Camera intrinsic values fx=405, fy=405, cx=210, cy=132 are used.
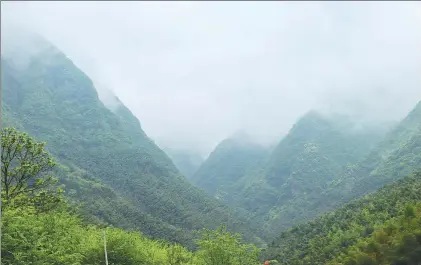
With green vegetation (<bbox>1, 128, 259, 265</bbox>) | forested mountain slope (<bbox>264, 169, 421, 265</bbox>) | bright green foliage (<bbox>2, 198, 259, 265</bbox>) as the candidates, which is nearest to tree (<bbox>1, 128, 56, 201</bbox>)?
green vegetation (<bbox>1, 128, 259, 265</bbox>)

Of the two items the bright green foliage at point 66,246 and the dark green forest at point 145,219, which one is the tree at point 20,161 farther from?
the bright green foliage at point 66,246

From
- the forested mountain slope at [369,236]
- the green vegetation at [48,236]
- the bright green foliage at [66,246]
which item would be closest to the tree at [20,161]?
the green vegetation at [48,236]

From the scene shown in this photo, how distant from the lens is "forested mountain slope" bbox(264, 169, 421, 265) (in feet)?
104

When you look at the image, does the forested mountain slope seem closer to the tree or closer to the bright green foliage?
the bright green foliage

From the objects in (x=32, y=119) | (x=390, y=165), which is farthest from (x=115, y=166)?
(x=390, y=165)

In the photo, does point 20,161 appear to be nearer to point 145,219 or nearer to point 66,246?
point 66,246

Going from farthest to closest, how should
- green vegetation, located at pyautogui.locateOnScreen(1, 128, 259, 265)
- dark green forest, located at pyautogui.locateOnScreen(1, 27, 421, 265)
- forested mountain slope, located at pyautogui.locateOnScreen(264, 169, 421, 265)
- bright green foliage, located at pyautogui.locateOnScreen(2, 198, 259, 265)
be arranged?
1. forested mountain slope, located at pyautogui.locateOnScreen(264, 169, 421, 265)
2. dark green forest, located at pyautogui.locateOnScreen(1, 27, 421, 265)
3. green vegetation, located at pyautogui.locateOnScreen(1, 128, 259, 265)
4. bright green foliage, located at pyautogui.locateOnScreen(2, 198, 259, 265)

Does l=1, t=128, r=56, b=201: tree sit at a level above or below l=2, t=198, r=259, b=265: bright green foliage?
above

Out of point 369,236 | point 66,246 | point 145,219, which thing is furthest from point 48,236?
point 145,219

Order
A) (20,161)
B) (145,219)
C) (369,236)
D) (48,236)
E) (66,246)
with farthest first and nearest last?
1. (145,219)
2. (369,236)
3. (20,161)
4. (66,246)
5. (48,236)

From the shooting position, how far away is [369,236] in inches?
2152

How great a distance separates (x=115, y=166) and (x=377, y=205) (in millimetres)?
139931

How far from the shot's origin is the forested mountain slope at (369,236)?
1254 inches

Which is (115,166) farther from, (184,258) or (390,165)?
(184,258)
